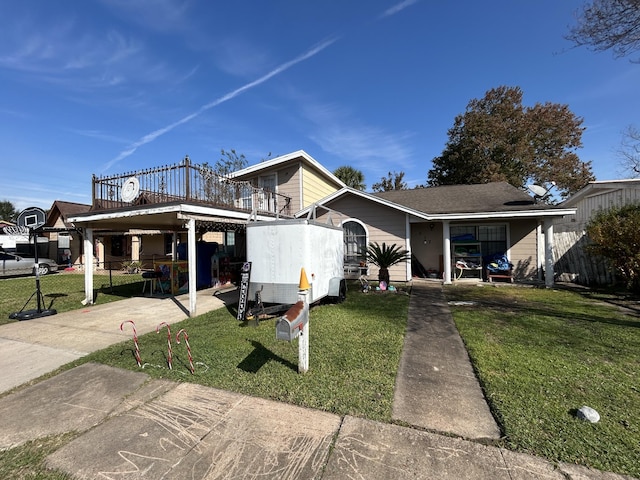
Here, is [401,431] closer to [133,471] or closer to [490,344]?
[133,471]

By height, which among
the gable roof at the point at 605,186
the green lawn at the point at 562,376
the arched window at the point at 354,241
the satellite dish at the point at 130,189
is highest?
the gable roof at the point at 605,186

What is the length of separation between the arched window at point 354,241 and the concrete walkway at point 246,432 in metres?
8.49

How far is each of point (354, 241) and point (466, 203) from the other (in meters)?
5.08

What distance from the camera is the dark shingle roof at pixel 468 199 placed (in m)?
11.6

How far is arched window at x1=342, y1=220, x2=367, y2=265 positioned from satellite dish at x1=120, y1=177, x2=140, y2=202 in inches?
316

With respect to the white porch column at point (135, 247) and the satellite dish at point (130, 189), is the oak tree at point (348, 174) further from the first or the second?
the satellite dish at point (130, 189)

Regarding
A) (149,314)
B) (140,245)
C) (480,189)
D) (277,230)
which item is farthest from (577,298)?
(140,245)

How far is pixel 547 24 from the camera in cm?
861

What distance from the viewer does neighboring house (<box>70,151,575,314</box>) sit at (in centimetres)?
930

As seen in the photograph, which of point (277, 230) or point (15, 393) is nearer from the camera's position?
point (15, 393)

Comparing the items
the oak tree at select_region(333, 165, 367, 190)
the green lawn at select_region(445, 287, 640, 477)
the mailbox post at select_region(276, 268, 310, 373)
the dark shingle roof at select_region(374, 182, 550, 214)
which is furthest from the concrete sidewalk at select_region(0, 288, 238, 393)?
the oak tree at select_region(333, 165, 367, 190)

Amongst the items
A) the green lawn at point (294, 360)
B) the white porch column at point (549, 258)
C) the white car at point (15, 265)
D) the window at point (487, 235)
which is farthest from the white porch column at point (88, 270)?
the white porch column at point (549, 258)

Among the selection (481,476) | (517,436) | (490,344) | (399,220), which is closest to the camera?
(481,476)

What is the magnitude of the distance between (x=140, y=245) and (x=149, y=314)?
56.0 ft
